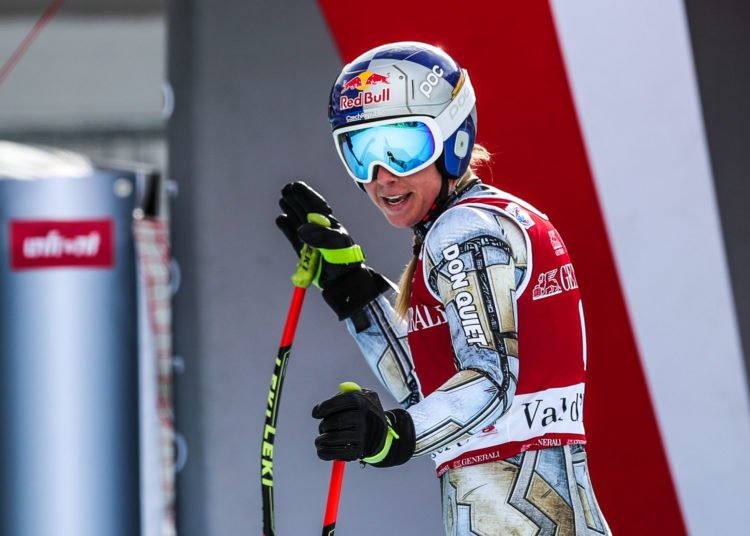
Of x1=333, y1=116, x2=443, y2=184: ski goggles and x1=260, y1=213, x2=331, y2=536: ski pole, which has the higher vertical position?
x1=333, y1=116, x2=443, y2=184: ski goggles

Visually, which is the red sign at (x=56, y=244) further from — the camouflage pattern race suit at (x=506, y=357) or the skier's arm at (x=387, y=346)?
the camouflage pattern race suit at (x=506, y=357)

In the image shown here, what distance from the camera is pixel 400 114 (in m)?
1.88

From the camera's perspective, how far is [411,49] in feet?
6.39

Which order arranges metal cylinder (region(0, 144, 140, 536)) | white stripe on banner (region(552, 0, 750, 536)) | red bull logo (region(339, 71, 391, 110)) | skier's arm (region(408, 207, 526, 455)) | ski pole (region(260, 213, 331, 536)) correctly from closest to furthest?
1. skier's arm (region(408, 207, 526, 455))
2. red bull logo (region(339, 71, 391, 110))
3. ski pole (region(260, 213, 331, 536))
4. white stripe on banner (region(552, 0, 750, 536))
5. metal cylinder (region(0, 144, 140, 536))

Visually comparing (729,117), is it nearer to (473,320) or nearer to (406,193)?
(406,193)

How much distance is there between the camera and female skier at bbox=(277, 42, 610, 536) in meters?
1.66

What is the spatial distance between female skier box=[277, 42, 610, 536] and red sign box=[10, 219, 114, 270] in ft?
5.51

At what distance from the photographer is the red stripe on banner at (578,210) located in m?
3.02

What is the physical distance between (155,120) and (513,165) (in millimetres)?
10830

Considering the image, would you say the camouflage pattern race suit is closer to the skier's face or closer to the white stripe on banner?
the skier's face

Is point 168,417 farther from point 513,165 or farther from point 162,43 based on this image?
point 162,43

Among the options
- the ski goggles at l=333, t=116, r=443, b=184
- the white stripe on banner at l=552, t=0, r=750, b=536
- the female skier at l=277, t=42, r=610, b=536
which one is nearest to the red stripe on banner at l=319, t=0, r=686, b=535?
the white stripe on banner at l=552, t=0, r=750, b=536

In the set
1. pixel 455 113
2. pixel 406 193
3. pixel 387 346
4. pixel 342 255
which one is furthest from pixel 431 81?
pixel 387 346

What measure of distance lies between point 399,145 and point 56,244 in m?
1.92
